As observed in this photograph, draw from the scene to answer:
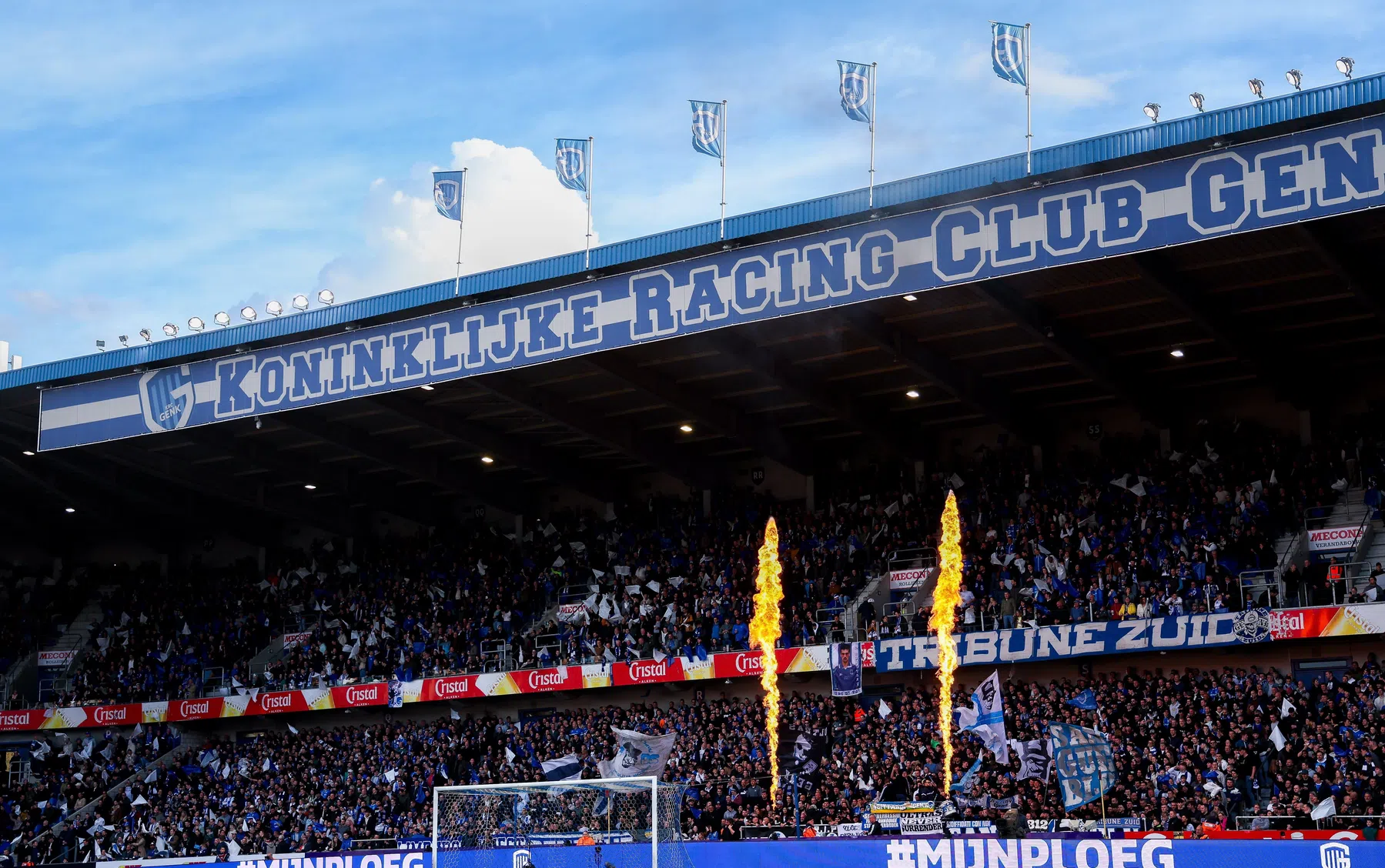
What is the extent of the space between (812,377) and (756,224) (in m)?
7.08

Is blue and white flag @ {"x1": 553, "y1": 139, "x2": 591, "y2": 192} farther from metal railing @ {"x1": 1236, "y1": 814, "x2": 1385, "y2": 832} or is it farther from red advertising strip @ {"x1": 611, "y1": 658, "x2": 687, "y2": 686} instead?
metal railing @ {"x1": 1236, "y1": 814, "x2": 1385, "y2": 832}

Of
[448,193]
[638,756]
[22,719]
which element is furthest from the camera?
→ [22,719]

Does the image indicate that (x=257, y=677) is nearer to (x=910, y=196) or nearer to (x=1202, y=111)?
(x=910, y=196)

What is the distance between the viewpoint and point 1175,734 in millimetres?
31938

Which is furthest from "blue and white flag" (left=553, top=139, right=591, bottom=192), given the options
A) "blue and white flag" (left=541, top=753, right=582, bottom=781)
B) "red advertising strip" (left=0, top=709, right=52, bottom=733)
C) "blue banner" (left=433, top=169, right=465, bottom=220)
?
"red advertising strip" (left=0, top=709, right=52, bottom=733)

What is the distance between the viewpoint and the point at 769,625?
132ft

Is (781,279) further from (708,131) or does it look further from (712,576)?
(712,576)

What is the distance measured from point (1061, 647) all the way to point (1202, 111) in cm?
1204

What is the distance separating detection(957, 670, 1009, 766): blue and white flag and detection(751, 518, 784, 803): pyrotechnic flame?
16.6 ft

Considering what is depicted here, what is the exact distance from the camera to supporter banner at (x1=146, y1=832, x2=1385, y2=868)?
80.2 ft

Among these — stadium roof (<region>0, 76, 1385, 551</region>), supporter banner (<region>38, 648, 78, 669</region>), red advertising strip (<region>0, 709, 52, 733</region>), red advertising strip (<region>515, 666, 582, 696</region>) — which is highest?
stadium roof (<region>0, 76, 1385, 551</region>)

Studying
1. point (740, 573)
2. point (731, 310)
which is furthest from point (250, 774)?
point (731, 310)

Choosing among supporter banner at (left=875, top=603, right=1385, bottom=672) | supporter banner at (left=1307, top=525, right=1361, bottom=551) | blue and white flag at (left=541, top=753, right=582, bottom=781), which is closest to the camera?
supporter banner at (left=875, top=603, right=1385, bottom=672)

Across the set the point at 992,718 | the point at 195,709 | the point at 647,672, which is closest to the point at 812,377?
the point at 647,672
